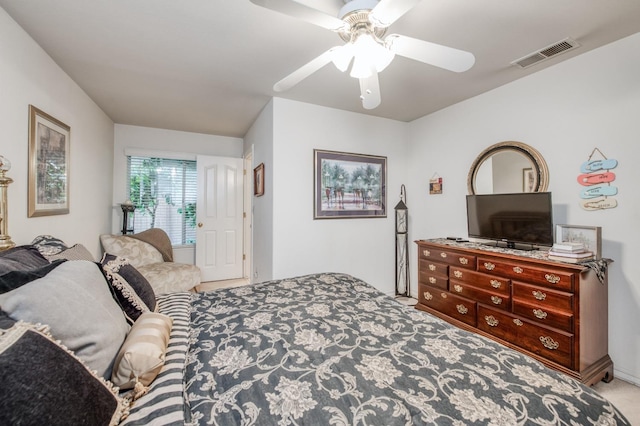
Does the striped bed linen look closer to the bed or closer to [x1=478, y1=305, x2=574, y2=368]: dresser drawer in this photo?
the bed

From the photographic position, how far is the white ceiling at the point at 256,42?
5.66ft

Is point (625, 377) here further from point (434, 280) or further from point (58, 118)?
point (58, 118)

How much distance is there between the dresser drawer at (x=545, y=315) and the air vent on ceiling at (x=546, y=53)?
198 cm

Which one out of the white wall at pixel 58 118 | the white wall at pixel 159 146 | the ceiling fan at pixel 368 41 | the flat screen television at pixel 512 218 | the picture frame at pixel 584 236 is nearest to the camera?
the ceiling fan at pixel 368 41

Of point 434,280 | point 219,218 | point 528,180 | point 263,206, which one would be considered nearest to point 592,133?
point 528,180

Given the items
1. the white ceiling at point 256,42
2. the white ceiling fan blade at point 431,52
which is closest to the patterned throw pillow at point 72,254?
the white ceiling at point 256,42

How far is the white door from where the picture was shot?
447 cm

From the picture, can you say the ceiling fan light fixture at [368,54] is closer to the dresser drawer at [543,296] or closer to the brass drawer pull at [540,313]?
the dresser drawer at [543,296]

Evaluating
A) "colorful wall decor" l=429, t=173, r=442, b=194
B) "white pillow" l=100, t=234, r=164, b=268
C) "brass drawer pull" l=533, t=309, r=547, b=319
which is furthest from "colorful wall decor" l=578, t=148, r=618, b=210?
"white pillow" l=100, t=234, r=164, b=268

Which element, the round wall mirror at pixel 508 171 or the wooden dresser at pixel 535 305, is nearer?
the wooden dresser at pixel 535 305

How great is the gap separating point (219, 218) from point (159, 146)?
1448mm

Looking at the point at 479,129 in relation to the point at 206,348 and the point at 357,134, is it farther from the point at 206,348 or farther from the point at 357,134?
the point at 206,348

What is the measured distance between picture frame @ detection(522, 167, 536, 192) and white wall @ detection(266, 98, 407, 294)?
4.90ft

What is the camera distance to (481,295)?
248 centimetres
